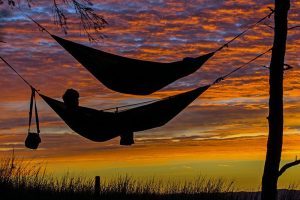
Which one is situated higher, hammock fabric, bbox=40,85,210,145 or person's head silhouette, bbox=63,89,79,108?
person's head silhouette, bbox=63,89,79,108

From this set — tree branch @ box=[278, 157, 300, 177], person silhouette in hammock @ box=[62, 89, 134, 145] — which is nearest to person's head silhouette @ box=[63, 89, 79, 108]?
person silhouette in hammock @ box=[62, 89, 134, 145]

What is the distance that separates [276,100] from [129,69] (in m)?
1.48

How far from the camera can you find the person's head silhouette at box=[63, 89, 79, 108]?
497 centimetres

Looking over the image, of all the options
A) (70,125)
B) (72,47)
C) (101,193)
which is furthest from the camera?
(101,193)

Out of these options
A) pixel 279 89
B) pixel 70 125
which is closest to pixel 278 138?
pixel 279 89

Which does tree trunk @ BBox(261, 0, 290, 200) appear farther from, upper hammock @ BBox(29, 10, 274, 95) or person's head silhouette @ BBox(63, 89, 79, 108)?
person's head silhouette @ BBox(63, 89, 79, 108)

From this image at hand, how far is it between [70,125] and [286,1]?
97.3 inches

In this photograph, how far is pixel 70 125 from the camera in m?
5.05

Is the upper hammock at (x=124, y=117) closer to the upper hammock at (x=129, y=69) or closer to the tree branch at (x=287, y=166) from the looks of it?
the upper hammock at (x=129, y=69)

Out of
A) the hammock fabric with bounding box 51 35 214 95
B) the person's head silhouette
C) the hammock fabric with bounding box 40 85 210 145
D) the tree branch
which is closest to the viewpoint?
the hammock fabric with bounding box 51 35 214 95

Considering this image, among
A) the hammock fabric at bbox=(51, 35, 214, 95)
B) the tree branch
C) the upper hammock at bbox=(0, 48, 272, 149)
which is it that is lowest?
the tree branch

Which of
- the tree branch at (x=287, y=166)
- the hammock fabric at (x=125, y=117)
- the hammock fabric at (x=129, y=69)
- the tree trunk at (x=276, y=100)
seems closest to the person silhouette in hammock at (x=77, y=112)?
the hammock fabric at (x=125, y=117)

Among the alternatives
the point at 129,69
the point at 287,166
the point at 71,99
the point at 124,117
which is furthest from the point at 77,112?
the point at 287,166

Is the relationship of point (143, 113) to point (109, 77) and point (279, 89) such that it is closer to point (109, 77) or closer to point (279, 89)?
point (109, 77)
